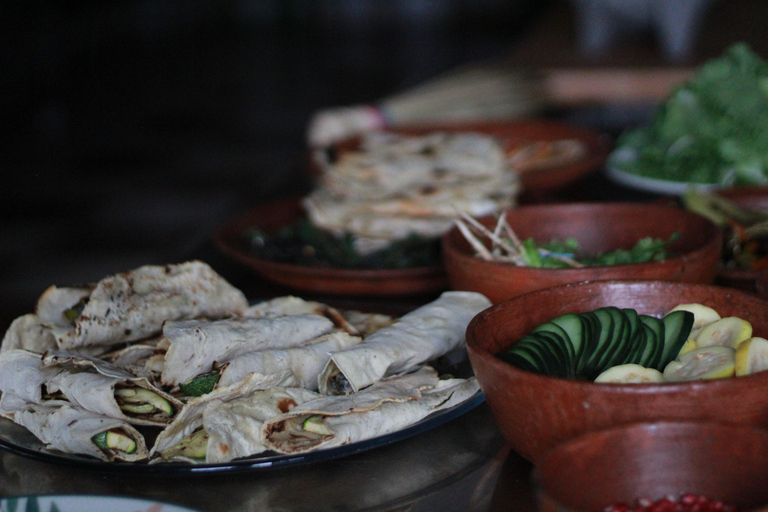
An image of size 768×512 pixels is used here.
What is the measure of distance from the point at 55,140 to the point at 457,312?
8.09 metres

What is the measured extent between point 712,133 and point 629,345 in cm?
177

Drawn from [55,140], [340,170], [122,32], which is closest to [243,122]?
[55,140]

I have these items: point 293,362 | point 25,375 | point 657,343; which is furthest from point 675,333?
point 25,375

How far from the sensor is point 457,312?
140cm

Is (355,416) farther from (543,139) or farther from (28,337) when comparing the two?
(543,139)

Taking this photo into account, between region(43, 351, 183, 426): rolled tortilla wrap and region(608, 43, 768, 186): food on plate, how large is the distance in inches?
74.0

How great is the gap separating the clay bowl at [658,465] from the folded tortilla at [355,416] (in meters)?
0.32

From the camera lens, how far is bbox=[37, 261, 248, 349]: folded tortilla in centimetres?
132

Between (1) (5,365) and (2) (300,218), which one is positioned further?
(2) (300,218)

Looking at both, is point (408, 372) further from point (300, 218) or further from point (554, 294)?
point (300, 218)

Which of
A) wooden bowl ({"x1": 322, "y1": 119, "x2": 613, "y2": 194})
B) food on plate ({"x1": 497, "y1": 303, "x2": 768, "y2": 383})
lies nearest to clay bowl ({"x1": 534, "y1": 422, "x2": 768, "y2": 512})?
food on plate ({"x1": 497, "y1": 303, "x2": 768, "y2": 383})

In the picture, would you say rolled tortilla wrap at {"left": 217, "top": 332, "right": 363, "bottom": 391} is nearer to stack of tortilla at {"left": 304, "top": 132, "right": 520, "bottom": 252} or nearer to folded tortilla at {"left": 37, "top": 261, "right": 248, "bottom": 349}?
folded tortilla at {"left": 37, "top": 261, "right": 248, "bottom": 349}

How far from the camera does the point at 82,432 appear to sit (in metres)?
1.10

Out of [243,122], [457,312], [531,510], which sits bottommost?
[243,122]
